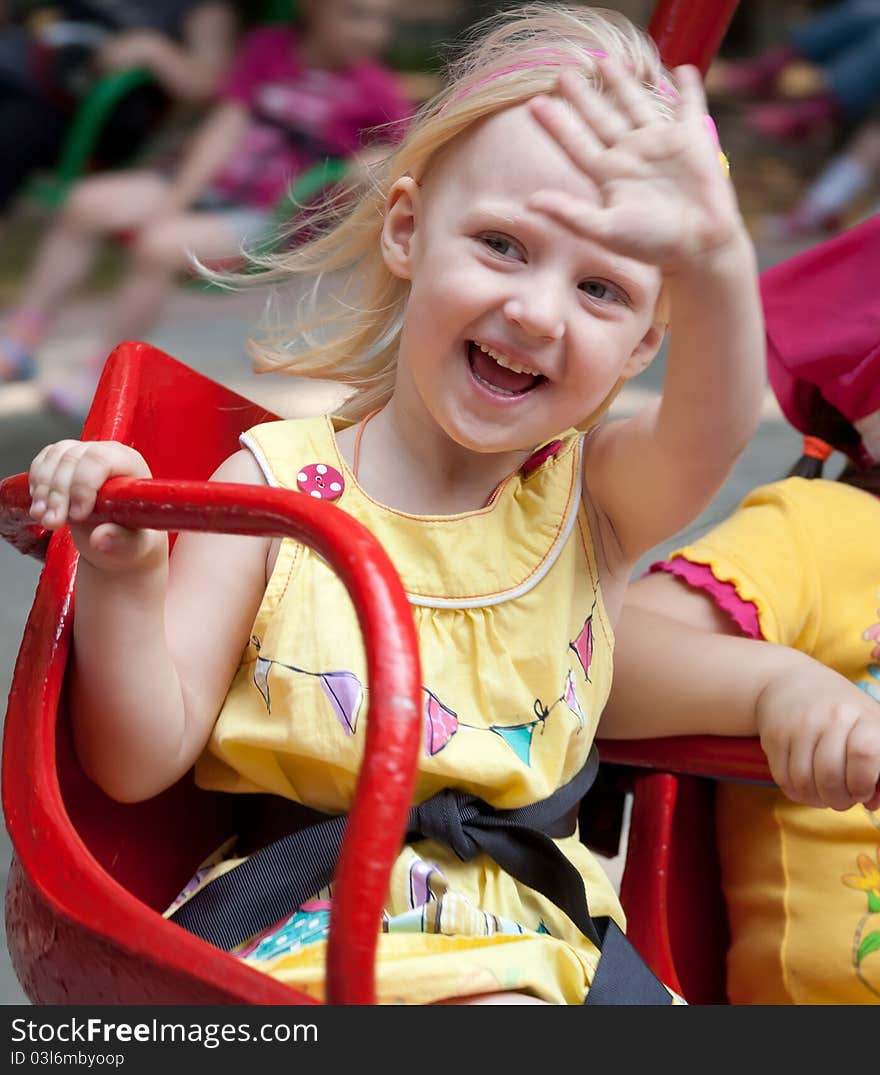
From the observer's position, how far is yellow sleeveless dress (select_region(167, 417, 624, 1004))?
82 centimetres

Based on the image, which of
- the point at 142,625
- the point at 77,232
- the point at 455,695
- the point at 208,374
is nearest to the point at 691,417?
the point at 455,695

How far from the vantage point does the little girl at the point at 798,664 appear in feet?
3.12

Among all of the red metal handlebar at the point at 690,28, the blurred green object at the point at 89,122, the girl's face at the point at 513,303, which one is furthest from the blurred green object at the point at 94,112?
the girl's face at the point at 513,303

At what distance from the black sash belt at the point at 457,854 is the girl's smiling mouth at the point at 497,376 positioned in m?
0.23

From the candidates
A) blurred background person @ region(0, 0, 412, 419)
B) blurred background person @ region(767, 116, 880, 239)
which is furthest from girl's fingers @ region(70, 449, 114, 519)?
blurred background person @ region(767, 116, 880, 239)

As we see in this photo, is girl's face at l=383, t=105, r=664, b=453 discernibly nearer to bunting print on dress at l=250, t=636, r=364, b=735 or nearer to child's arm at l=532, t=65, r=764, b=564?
child's arm at l=532, t=65, r=764, b=564

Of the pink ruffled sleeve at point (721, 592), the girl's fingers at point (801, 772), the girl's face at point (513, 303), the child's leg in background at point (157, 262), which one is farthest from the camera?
the child's leg in background at point (157, 262)

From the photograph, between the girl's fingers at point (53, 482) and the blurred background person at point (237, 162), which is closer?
the girl's fingers at point (53, 482)

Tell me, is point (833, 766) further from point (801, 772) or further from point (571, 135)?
point (571, 135)

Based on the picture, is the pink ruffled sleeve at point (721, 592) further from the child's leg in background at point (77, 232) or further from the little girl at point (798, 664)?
the child's leg in background at point (77, 232)

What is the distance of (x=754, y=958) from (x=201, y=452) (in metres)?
0.50

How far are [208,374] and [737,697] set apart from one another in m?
2.01

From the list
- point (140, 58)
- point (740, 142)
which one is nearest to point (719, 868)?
point (140, 58)

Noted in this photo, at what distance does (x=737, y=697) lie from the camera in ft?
3.20
